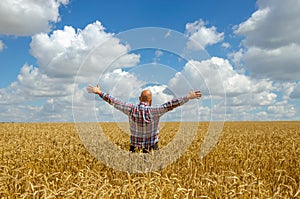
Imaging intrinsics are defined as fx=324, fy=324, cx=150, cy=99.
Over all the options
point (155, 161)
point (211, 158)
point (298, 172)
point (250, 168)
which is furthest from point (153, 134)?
point (298, 172)

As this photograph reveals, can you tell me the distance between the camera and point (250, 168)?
6996mm

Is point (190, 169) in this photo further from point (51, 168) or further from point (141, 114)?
point (51, 168)

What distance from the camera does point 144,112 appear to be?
734 cm

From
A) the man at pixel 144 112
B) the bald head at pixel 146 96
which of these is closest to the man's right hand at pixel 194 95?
the man at pixel 144 112

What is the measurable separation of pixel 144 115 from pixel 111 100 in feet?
2.69

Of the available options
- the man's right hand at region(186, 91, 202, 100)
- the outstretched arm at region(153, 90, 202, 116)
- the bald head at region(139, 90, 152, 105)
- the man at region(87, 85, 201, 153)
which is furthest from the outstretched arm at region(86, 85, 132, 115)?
the man's right hand at region(186, 91, 202, 100)

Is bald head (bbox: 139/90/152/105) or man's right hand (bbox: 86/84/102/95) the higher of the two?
man's right hand (bbox: 86/84/102/95)

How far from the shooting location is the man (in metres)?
7.10

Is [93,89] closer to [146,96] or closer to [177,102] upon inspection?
[146,96]

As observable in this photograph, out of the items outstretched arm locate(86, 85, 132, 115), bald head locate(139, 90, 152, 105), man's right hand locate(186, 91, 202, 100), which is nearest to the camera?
man's right hand locate(186, 91, 202, 100)

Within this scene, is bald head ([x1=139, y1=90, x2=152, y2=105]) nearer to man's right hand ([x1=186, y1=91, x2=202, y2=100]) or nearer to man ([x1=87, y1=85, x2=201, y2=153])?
man ([x1=87, y1=85, x2=201, y2=153])

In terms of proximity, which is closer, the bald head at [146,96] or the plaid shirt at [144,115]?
the plaid shirt at [144,115]

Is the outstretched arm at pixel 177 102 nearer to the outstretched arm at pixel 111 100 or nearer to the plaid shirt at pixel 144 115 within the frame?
the plaid shirt at pixel 144 115

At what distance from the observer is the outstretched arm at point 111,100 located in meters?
7.20
